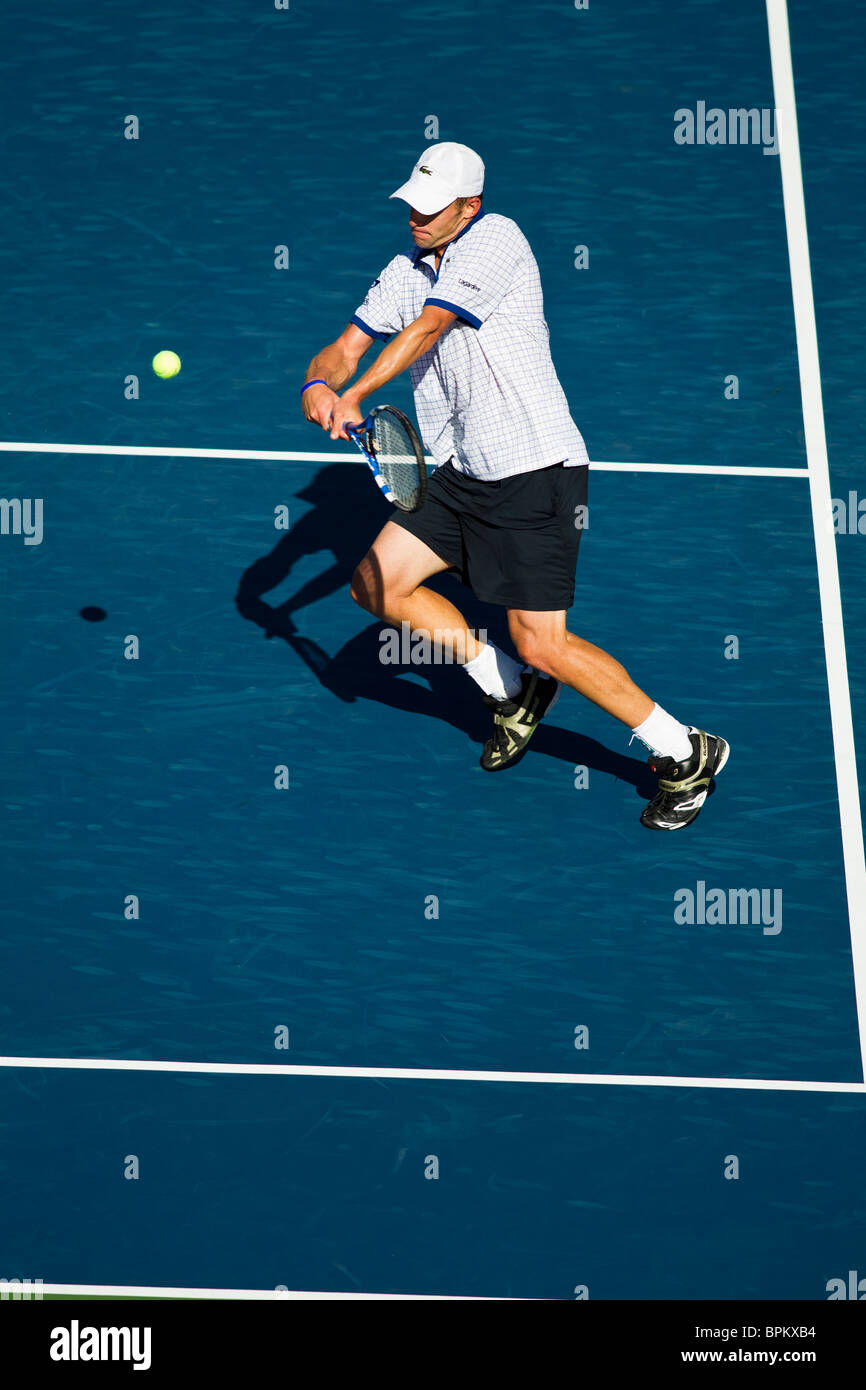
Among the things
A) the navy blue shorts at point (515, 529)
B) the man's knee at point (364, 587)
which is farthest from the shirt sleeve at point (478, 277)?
the man's knee at point (364, 587)

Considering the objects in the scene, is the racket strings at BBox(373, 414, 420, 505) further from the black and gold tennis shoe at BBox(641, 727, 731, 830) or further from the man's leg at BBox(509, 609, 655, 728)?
the black and gold tennis shoe at BBox(641, 727, 731, 830)

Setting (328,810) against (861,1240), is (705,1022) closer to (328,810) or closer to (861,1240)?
(861,1240)

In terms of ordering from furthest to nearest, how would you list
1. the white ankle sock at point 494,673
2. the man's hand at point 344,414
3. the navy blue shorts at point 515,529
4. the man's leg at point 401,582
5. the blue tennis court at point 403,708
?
the white ankle sock at point 494,673 → the man's leg at point 401,582 → the navy blue shorts at point 515,529 → the man's hand at point 344,414 → the blue tennis court at point 403,708

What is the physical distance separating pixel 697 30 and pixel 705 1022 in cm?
612

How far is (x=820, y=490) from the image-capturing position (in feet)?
25.4

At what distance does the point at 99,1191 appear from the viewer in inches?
216

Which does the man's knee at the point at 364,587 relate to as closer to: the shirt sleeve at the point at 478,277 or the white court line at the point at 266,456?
the shirt sleeve at the point at 478,277

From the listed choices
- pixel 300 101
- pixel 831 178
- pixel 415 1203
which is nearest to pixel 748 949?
pixel 415 1203

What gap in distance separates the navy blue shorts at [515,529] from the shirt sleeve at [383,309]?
0.56m

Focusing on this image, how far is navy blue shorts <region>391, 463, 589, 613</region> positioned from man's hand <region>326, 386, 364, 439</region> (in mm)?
714

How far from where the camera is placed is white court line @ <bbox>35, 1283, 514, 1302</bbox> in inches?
206

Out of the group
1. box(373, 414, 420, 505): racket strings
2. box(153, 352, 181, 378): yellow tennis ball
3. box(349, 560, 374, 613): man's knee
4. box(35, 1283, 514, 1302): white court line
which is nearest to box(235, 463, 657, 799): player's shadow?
box(349, 560, 374, 613): man's knee

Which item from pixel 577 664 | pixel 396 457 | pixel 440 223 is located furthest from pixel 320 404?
pixel 577 664

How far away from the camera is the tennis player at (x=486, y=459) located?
5934 millimetres
